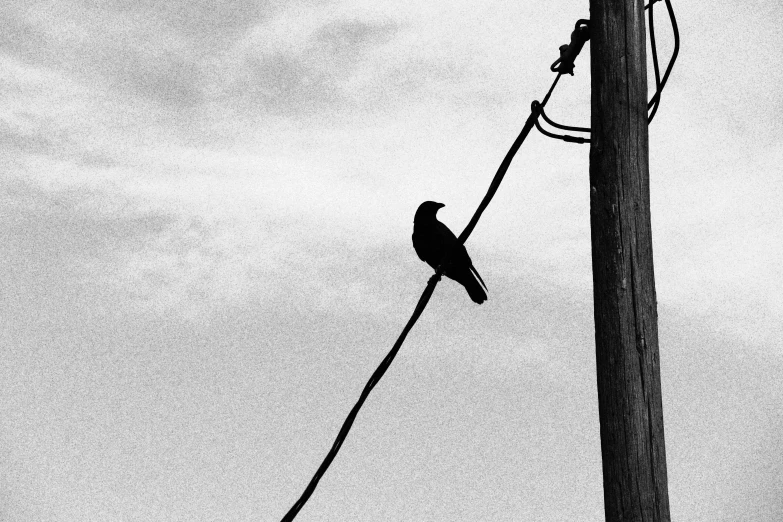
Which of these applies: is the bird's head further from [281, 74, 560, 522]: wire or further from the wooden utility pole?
the wooden utility pole

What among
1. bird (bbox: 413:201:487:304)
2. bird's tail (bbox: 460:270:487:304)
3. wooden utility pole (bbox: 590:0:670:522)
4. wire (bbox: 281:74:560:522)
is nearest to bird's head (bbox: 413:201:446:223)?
bird (bbox: 413:201:487:304)

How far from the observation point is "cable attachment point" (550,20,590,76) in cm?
505

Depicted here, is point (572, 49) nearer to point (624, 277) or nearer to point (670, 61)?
point (670, 61)

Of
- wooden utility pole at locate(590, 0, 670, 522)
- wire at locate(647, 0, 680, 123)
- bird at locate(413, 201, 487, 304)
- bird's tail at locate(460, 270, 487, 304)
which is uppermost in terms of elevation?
bird at locate(413, 201, 487, 304)

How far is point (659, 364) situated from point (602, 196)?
80 cm

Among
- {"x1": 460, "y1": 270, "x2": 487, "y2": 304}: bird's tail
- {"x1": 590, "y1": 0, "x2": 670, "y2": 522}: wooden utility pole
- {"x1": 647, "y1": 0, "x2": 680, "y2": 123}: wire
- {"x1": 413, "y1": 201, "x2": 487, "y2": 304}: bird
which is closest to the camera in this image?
{"x1": 590, "y1": 0, "x2": 670, "y2": 522}: wooden utility pole

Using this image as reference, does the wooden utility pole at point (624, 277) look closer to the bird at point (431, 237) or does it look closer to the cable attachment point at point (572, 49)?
the cable attachment point at point (572, 49)

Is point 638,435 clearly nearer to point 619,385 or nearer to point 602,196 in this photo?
point 619,385

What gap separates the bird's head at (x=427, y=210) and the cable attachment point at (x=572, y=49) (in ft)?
17.4

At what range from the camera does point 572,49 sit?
5.16m

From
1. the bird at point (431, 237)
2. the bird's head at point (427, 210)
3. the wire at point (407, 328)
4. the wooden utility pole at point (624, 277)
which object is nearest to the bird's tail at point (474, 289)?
the bird at point (431, 237)

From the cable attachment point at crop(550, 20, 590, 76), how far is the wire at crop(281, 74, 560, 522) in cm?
7

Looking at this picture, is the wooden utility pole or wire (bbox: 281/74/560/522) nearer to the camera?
the wooden utility pole

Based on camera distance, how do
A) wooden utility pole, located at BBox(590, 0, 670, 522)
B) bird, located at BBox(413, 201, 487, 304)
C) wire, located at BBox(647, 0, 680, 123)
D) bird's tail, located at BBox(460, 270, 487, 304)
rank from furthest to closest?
bird, located at BBox(413, 201, 487, 304)
bird's tail, located at BBox(460, 270, 487, 304)
wire, located at BBox(647, 0, 680, 123)
wooden utility pole, located at BBox(590, 0, 670, 522)
